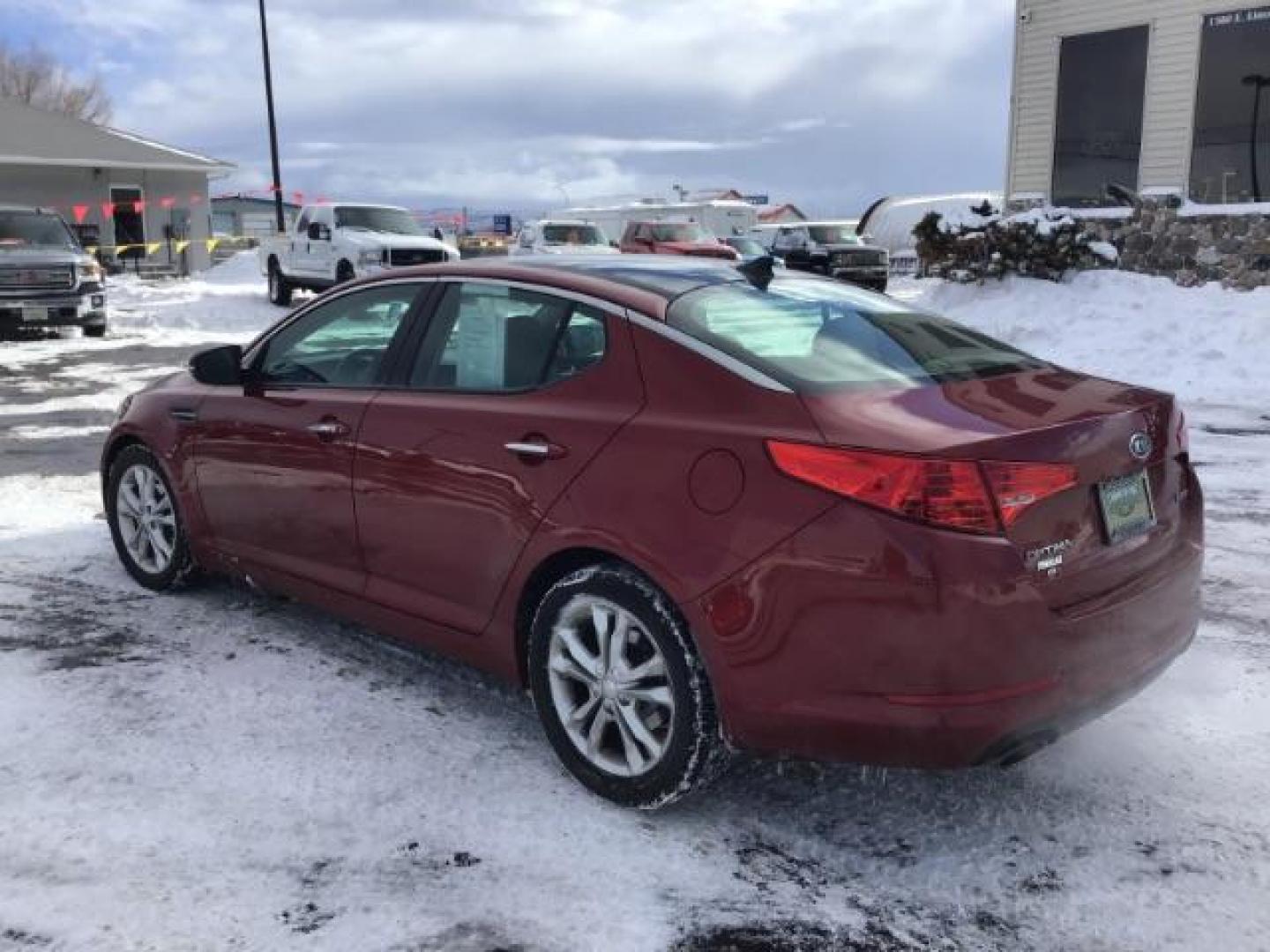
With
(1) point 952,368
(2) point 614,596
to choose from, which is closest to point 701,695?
(2) point 614,596

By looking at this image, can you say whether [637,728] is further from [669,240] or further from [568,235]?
[669,240]

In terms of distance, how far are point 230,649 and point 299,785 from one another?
4.22 feet

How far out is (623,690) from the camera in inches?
126

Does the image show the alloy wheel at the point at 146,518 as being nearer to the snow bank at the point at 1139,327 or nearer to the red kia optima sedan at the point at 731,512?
the red kia optima sedan at the point at 731,512

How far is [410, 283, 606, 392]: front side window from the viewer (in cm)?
349

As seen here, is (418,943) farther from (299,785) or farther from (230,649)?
(230,649)

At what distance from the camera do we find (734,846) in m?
3.12

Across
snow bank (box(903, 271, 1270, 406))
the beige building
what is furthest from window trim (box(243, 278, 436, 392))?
the beige building

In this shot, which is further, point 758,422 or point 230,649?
point 230,649

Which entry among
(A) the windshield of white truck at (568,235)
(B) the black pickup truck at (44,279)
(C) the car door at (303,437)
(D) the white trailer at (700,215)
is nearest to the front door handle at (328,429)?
(C) the car door at (303,437)

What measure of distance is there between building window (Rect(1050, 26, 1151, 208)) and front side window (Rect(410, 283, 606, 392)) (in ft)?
48.9

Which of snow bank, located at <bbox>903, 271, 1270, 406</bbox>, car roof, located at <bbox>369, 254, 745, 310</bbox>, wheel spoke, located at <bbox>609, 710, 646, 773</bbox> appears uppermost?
car roof, located at <bbox>369, 254, 745, 310</bbox>

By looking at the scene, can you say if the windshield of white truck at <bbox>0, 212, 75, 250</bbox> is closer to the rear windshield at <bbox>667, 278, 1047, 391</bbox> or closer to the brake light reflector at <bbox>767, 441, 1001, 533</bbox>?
the rear windshield at <bbox>667, 278, 1047, 391</bbox>

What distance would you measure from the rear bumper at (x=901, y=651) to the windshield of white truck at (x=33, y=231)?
57.0 feet
